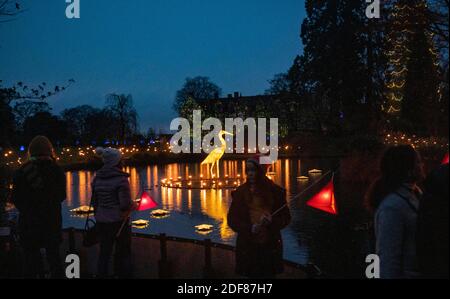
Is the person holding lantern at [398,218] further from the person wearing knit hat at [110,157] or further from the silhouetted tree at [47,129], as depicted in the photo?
the silhouetted tree at [47,129]

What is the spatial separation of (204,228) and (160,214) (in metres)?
3.21

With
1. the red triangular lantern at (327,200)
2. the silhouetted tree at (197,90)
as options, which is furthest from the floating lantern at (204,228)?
the silhouetted tree at (197,90)

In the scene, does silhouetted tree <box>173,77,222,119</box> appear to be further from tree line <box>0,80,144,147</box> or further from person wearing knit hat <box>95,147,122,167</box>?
person wearing knit hat <box>95,147,122,167</box>

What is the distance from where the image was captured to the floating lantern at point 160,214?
51.1 ft

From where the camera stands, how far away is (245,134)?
200 ft

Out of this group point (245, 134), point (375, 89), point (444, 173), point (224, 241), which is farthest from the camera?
point (245, 134)

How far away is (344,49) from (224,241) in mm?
33761

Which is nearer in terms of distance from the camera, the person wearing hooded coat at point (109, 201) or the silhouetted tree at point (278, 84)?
the person wearing hooded coat at point (109, 201)

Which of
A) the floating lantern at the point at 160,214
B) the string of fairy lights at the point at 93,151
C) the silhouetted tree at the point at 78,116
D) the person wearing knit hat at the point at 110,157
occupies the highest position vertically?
the silhouetted tree at the point at 78,116

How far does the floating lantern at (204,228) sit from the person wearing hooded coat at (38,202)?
260 inches

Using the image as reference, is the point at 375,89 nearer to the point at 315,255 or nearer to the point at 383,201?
the point at 315,255

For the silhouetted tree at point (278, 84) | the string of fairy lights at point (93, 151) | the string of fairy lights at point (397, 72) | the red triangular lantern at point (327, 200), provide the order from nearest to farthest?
1. the red triangular lantern at point (327, 200)
2. the string of fairy lights at point (397, 72)
3. the string of fairy lights at point (93, 151)
4. the silhouetted tree at point (278, 84)

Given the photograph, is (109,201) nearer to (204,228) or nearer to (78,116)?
(204,228)
